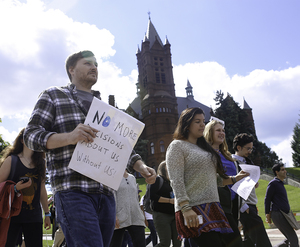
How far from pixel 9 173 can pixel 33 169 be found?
1.05 ft

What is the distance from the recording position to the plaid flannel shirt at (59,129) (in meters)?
2.20

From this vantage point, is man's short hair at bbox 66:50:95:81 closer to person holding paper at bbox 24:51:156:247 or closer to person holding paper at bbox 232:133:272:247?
person holding paper at bbox 24:51:156:247

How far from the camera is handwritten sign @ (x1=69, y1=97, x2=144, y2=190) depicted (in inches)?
87.7

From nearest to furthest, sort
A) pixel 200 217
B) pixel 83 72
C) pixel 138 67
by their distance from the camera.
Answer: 1. pixel 83 72
2. pixel 200 217
3. pixel 138 67

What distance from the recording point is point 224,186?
4.12 m

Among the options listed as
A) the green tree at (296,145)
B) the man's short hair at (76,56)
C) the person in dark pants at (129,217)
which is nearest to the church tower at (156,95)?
the green tree at (296,145)

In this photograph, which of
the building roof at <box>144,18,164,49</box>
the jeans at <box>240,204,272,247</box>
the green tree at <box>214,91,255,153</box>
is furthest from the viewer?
the building roof at <box>144,18,164,49</box>

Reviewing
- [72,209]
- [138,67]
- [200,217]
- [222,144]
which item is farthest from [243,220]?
[138,67]

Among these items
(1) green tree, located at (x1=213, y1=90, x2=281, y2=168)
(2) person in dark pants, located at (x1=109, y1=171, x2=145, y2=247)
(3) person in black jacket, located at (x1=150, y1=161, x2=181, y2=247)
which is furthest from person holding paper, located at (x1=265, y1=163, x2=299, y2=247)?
(1) green tree, located at (x1=213, y1=90, x2=281, y2=168)

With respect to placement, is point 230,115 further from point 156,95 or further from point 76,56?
point 76,56

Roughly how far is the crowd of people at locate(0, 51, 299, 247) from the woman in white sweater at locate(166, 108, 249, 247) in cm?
1

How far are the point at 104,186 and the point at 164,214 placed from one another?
3775 millimetres

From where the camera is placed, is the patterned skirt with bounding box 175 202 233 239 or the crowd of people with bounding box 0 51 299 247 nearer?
the crowd of people with bounding box 0 51 299 247

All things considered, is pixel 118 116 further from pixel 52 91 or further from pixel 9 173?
pixel 9 173
